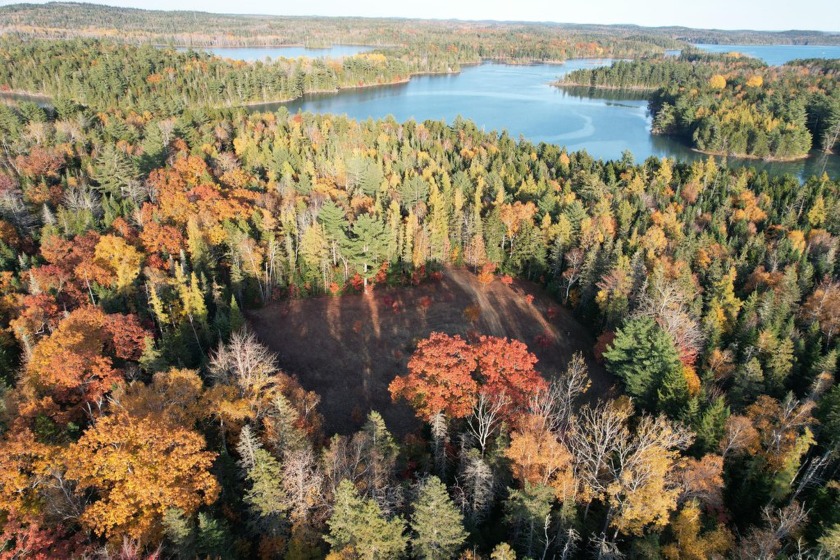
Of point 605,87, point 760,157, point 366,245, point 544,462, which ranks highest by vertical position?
point 605,87

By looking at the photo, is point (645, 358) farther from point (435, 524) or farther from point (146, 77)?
point (146, 77)

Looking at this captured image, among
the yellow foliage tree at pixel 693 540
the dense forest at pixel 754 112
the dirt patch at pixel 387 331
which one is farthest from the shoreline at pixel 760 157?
the yellow foliage tree at pixel 693 540

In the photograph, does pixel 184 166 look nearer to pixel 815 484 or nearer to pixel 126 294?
pixel 126 294

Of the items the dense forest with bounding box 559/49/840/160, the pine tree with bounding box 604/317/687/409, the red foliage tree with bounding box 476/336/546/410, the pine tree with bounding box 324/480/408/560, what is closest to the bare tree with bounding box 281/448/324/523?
the pine tree with bounding box 324/480/408/560

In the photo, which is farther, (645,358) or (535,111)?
(535,111)

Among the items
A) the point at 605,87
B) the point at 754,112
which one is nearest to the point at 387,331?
the point at 754,112

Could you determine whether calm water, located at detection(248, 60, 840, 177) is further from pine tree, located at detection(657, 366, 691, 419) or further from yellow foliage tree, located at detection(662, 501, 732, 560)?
yellow foliage tree, located at detection(662, 501, 732, 560)
